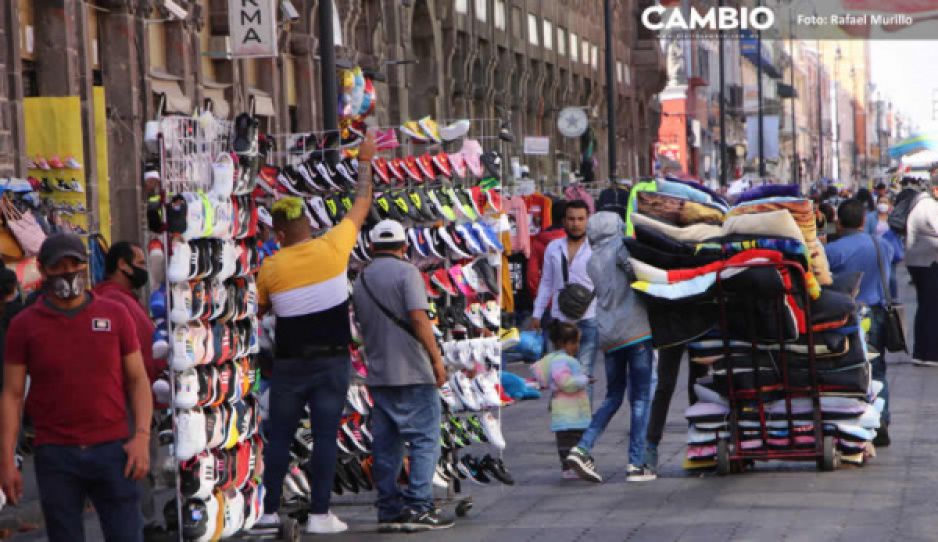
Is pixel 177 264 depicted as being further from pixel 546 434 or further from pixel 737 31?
pixel 737 31

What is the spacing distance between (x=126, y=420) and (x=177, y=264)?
143 centimetres

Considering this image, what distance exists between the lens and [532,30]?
156 ft

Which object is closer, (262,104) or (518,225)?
(518,225)

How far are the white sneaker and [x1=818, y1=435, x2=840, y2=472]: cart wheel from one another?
341 cm

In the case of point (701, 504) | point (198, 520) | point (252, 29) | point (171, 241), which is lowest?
point (701, 504)

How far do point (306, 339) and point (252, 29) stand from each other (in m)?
10.4

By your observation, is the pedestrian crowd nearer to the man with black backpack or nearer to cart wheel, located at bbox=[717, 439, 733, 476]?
cart wheel, located at bbox=[717, 439, 733, 476]

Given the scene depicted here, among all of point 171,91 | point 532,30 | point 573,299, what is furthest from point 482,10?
point 573,299

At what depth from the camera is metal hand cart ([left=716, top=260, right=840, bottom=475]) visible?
12445mm

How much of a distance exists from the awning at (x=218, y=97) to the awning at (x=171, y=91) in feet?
3.96

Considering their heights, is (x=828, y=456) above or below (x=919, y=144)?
below

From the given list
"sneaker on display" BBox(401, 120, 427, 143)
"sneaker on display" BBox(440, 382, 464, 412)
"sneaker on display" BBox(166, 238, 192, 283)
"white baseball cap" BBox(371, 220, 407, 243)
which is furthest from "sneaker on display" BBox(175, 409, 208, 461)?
"sneaker on display" BBox(401, 120, 427, 143)

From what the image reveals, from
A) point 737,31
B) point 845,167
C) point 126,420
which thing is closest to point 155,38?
point 126,420

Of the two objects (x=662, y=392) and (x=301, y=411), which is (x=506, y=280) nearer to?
(x=662, y=392)
